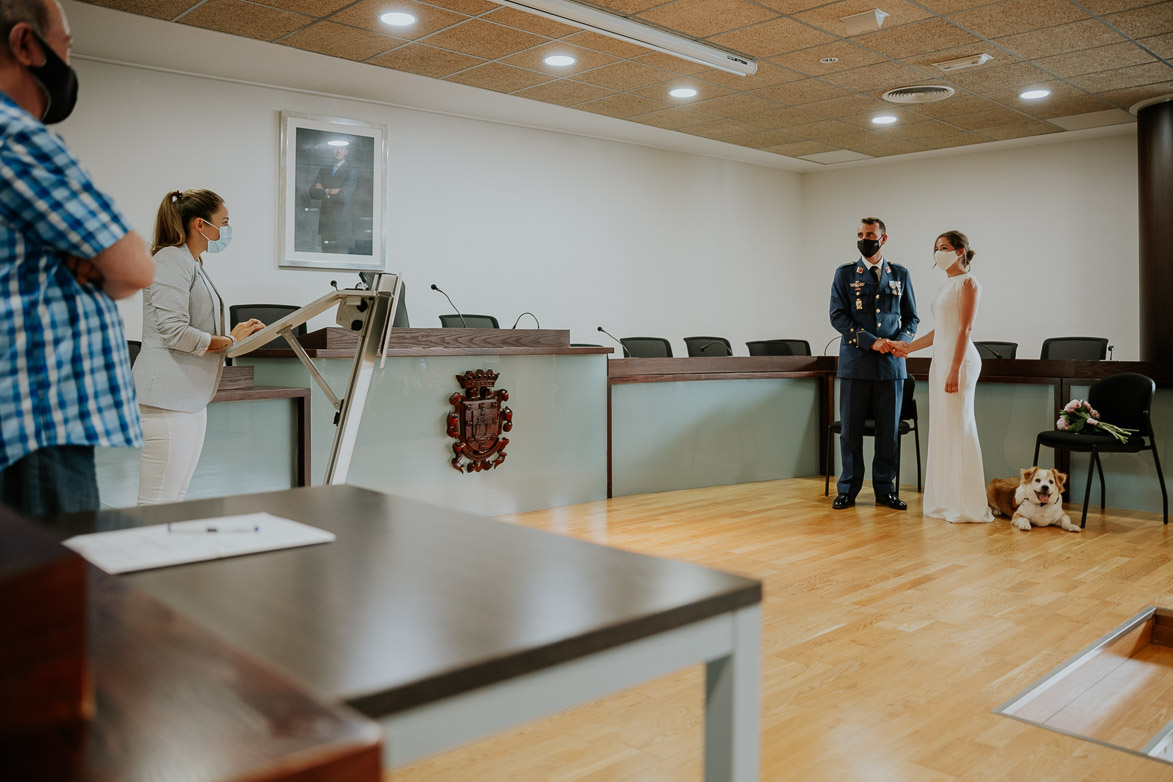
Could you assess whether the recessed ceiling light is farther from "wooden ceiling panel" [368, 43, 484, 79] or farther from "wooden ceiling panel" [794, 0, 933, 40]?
"wooden ceiling panel" [794, 0, 933, 40]

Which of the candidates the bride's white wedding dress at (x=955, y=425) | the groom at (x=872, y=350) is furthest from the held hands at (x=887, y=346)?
the bride's white wedding dress at (x=955, y=425)

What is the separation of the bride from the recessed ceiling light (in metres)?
2.96

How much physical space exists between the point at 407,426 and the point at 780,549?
181cm

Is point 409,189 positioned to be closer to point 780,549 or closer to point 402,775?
point 780,549

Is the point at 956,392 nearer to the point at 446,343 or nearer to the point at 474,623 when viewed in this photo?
the point at 446,343

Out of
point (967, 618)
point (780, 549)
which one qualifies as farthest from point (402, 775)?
point (780, 549)

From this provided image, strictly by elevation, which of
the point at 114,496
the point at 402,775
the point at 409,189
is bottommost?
the point at 402,775

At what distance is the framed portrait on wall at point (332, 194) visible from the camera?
630 centimetres

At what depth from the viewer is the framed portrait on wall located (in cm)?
630

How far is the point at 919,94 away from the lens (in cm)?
612

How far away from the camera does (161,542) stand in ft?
3.43

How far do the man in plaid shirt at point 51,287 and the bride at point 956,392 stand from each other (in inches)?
165

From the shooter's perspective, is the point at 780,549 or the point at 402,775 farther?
the point at 780,549

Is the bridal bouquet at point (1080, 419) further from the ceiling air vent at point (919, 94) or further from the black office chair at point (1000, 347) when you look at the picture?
the ceiling air vent at point (919, 94)
